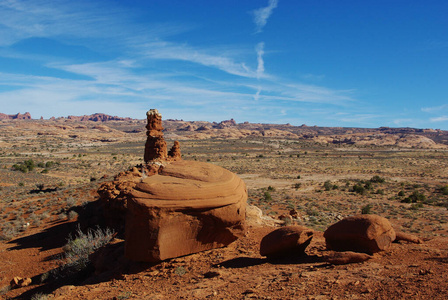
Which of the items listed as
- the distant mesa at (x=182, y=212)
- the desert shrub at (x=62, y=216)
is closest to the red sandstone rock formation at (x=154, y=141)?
the desert shrub at (x=62, y=216)

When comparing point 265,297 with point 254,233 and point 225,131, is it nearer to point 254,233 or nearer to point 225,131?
point 254,233

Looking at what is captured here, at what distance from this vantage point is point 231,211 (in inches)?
333

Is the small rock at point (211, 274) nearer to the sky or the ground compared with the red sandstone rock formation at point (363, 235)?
nearer to the ground

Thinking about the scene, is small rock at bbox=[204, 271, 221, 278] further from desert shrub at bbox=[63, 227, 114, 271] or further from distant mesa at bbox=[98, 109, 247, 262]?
desert shrub at bbox=[63, 227, 114, 271]

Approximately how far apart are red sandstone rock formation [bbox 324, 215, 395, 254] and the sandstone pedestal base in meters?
2.85

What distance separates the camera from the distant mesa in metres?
7.76

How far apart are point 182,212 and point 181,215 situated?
0.09 m

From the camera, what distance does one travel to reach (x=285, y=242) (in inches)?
306

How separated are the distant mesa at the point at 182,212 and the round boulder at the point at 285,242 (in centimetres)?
120

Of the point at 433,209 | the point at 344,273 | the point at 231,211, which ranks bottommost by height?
the point at 433,209

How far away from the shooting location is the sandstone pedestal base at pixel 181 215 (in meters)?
7.75

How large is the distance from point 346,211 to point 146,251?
16446 millimetres

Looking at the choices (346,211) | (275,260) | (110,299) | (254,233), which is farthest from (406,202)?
(110,299)

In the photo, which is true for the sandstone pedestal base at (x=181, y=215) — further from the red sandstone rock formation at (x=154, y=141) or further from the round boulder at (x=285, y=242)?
the red sandstone rock formation at (x=154, y=141)
